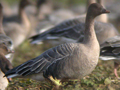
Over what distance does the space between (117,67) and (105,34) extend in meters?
1.20

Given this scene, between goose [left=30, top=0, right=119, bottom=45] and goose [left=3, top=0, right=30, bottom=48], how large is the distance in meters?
1.39

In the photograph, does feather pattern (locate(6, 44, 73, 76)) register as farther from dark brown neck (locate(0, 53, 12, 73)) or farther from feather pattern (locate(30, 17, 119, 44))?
feather pattern (locate(30, 17, 119, 44))

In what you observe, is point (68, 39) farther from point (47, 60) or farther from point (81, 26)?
point (47, 60)

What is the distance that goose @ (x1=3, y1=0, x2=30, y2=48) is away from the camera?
8.07m

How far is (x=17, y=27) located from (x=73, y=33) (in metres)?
2.56

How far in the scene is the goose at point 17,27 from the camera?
8070mm

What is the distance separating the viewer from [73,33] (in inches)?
260

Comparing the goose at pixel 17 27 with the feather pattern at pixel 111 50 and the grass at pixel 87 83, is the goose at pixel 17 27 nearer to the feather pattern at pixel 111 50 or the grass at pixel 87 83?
the grass at pixel 87 83

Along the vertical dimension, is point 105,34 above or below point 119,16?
above

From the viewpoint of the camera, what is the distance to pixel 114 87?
4.53 metres

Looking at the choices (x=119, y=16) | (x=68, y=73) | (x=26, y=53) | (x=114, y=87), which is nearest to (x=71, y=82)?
(x=68, y=73)

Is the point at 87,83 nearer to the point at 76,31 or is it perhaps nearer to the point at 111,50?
the point at 111,50

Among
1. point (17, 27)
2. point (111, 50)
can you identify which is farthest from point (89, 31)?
point (17, 27)

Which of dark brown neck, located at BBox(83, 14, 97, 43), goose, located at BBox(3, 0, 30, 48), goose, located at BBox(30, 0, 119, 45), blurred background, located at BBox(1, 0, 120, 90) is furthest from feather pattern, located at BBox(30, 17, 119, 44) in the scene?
dark brown neck, located at BBox(83, 14, 97, 43)
